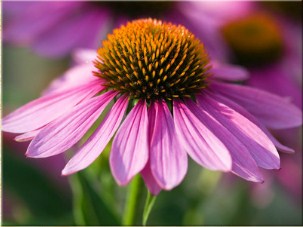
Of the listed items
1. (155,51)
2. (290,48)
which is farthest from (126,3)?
(155,51)

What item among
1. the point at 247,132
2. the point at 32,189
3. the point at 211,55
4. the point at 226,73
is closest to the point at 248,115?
the point at 247,132

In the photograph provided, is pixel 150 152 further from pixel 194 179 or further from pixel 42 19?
pixel 194 179

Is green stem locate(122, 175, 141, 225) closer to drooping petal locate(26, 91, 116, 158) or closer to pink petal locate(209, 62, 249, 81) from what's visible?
drooping petal locate(26, 91, 116, 158)

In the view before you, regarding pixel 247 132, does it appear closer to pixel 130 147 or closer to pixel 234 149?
pixel 234 149

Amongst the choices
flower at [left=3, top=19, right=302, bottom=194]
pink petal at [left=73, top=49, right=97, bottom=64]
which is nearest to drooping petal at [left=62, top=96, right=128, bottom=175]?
flower at [left=3, top=19, right=302, bottom=194]

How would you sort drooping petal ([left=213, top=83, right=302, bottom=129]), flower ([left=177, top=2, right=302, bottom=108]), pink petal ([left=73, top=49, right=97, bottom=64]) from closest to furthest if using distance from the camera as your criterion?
drooping petal ([left=213, top=83, right=302, bottom=129])
pink petal ([left=73, top=49, right=97, bottom=64])
flower ([left=177, top=2, right=302, bottom=108])

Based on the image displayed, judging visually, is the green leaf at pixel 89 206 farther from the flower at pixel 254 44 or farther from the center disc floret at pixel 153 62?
the flower at pixel 254 44

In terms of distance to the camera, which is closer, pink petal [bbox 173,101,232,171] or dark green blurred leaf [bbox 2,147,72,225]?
pink petal [bbox 173,101,232,171]

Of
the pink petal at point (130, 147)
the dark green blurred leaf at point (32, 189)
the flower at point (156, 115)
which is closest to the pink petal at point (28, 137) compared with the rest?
the flower at point (156, 115)
